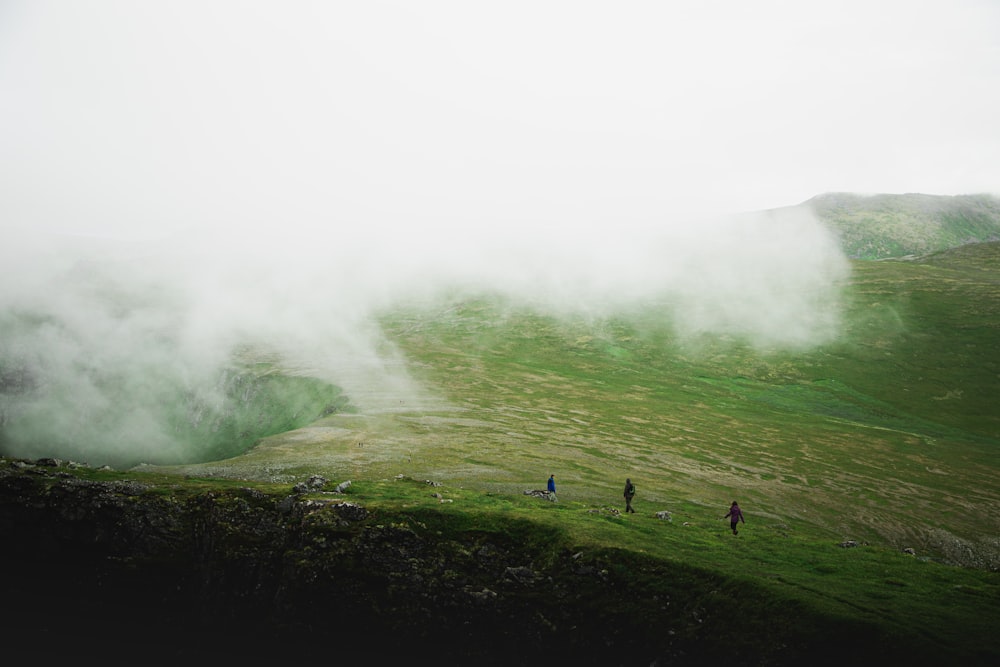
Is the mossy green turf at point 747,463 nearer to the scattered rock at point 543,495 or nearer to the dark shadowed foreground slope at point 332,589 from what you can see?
the scattered rock at point 543,495

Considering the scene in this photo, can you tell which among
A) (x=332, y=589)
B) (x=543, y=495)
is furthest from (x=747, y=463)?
(x=332, y=589)

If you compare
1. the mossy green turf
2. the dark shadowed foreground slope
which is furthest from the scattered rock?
the dark shadowed foreground slope

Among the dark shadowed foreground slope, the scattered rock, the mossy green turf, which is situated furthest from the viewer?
the scattered rock

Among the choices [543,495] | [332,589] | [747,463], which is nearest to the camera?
[332,589]

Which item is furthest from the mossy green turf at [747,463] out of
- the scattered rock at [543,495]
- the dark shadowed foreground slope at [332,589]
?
the dark shadowed foreground slope at [332,589]

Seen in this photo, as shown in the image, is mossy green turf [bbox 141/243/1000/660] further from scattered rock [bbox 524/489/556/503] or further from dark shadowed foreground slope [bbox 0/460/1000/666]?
dark shadowed foreground slope [bbox 0/460/1000/666]

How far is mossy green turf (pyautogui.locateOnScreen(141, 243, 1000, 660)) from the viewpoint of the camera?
42.2m

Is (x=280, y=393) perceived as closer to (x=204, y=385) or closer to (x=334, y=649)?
(x=204, y=385)

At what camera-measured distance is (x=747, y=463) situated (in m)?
103

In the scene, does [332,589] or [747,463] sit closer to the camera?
[332,589]

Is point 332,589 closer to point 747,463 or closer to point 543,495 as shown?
point 543,495

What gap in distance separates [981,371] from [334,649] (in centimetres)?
21380

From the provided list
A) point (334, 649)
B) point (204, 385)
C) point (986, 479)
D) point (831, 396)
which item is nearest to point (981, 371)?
point (831, 396)

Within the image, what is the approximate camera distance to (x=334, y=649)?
4244 cm
